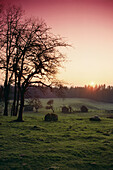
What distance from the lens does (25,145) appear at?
983cm

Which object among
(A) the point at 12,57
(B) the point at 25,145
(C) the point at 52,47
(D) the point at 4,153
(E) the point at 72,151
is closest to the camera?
(D) the point at 4,153

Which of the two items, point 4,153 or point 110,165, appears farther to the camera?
point 4,153

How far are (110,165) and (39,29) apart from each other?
60.5 feet

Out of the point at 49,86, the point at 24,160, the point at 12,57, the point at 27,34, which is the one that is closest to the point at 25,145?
the point at 24,160

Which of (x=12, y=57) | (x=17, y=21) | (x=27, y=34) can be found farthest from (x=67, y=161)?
(x=17, y=21)

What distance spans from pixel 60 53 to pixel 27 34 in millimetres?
5401

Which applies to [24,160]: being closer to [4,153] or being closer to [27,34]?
[4,153]

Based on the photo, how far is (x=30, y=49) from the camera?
792 inches

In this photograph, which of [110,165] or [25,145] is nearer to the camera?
[110,165]

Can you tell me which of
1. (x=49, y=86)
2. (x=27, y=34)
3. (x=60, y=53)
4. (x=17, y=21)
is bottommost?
(x=49, y=86)

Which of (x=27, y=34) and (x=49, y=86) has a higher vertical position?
(x=27, y=34)

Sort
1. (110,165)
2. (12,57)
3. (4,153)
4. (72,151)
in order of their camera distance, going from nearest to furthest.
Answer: (110,165)
(4,153)
(72,151)
(12,57)

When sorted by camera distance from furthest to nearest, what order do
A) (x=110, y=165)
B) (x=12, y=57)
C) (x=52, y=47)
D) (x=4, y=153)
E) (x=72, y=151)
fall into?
(x=12, y=57), (x=52, y=47), (x=72, y=151), (x=4, y=153), (x=110, y=165)

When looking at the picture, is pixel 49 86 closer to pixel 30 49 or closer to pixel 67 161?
pixel 30 49
